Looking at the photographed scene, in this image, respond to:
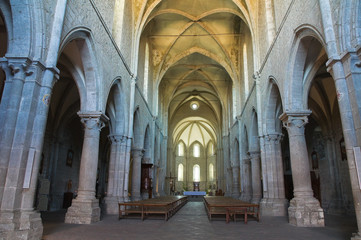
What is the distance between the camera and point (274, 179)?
1219 centimetres

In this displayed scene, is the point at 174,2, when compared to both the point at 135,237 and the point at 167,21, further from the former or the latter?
the point at 135,237

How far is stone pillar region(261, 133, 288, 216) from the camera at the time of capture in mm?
11695

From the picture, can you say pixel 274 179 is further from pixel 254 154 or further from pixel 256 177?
pixel 254 154

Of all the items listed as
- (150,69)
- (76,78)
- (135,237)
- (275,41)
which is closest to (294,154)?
(275,41)

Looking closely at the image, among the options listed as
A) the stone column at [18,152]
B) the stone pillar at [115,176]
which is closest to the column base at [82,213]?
the stone pillar at [115,176]

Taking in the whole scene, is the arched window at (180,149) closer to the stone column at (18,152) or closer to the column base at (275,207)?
the column base at (275,207)

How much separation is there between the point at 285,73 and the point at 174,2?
11330mm

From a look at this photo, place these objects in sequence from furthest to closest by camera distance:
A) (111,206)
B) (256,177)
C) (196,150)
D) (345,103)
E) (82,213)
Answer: (196,150)
(256,177)
(111,206)
(82,213)
(345,103)

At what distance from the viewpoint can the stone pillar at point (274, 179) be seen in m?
11.7

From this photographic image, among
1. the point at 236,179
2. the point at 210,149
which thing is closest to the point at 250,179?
the point at 236,179

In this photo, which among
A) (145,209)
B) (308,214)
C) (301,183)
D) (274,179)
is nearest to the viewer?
(308,214)

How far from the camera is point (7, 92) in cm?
571

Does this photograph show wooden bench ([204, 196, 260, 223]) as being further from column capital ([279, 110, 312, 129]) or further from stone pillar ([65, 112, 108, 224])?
stone pillar ([65, 112, 108, 224])

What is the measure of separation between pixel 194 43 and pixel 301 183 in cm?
1677
